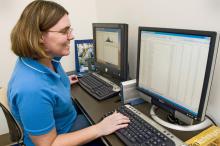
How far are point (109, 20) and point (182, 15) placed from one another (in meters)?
0.90

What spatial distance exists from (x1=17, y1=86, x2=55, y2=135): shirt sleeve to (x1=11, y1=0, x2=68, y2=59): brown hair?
192mm

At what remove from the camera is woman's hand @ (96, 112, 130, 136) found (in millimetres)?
917

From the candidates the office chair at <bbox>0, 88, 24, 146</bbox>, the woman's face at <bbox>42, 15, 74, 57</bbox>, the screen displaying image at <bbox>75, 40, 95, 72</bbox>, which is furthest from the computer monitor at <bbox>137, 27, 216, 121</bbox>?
the screen displaying image at <bbox>75, 40, 95, 72</bbox>

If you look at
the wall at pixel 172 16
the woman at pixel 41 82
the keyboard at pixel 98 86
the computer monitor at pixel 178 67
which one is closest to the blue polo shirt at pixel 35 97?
the woman at pixel 41 82

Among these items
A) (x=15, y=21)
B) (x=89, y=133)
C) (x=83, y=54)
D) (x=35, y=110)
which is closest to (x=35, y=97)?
(x=35, y=110)

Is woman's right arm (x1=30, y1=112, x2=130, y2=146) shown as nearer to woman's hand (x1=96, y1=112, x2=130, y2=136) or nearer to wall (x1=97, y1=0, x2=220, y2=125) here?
woman's hand (x1=96, y1=112, x2=130, y2=136)

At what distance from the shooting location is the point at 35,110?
2.72 feet

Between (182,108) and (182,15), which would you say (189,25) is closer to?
(182,15)

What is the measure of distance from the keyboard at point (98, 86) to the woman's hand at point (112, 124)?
Result: 0.29 metres

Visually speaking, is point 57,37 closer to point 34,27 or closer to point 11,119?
point 34,27

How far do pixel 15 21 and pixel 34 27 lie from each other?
1.08 m

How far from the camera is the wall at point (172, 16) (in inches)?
36.4

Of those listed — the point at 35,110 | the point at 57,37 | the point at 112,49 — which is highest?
the point at 57,37

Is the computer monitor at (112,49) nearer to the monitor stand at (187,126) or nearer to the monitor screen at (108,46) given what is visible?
the monitor screen at (108,46)
